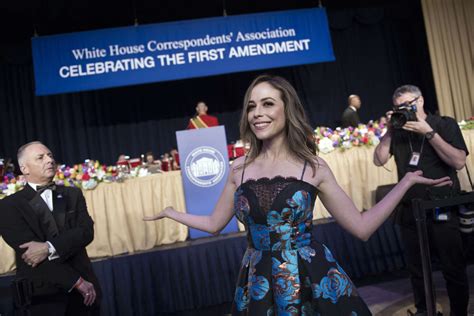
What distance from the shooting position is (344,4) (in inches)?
377

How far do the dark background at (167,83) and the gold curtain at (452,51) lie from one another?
139cm

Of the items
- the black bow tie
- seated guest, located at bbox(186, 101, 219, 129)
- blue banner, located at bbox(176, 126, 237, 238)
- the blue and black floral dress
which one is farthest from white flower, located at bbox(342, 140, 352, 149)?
the blue and black floral dress

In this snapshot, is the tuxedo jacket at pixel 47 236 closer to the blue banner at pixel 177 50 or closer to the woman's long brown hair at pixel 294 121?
the woman's long brown hair at pixel 294 121

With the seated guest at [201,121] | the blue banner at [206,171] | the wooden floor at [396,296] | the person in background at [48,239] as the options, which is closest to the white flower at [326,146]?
the blue banner at [206,171]

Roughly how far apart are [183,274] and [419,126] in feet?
7.81

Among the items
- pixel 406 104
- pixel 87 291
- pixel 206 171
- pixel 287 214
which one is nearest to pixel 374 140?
pixel 206 171

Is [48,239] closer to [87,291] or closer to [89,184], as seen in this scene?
[87,291]

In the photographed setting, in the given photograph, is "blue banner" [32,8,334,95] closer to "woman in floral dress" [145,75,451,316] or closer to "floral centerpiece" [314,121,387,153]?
"floral centerpiece" [314,121,387,153]

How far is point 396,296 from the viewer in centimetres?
381

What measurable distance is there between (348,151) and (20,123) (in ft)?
20.0

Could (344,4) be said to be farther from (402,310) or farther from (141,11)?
(402,310)

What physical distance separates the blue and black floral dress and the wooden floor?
2086mm

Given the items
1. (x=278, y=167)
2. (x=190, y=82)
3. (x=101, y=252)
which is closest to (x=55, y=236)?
(x=278, y=167)

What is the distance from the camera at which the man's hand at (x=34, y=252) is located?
2.34 meters
